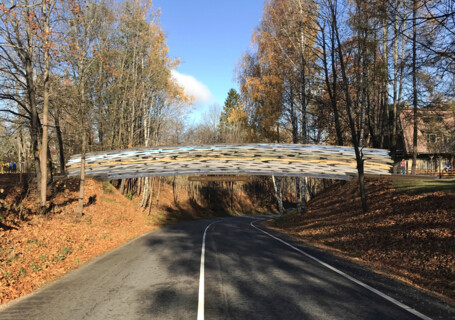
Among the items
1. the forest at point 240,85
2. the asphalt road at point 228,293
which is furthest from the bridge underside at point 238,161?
the asphalt road at point 228,293

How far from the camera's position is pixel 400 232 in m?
10.7

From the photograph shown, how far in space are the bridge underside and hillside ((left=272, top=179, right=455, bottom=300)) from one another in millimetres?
2579

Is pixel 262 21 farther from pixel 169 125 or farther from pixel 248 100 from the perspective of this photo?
pixel 169 125

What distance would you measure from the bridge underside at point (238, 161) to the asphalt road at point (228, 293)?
32.8ft

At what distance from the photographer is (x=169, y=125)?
30562mm

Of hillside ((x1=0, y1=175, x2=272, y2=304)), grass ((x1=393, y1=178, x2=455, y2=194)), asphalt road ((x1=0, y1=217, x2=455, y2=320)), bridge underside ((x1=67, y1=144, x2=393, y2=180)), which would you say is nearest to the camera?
asphalt road ((x1=0, y1=217, x2=455, y2=320))

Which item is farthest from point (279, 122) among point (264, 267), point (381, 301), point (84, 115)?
point (381, 301)

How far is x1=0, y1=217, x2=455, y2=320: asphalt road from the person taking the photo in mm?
4871

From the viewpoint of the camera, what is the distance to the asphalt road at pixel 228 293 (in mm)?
4871

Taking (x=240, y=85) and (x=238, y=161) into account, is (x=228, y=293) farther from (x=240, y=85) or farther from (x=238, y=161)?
(x=240, y=85)

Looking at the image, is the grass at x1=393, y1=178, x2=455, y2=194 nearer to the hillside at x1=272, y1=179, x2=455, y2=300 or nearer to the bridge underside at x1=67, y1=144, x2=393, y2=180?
the hillside at x1=272, y1=179, x2=455, y2=300

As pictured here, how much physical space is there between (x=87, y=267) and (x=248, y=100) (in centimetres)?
2101

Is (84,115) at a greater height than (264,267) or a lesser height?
greater

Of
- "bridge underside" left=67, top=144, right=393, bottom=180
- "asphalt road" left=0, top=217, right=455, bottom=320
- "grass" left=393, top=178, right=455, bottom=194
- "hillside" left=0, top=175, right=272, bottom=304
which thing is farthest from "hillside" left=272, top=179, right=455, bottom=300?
"hillside" left=0, top=175, right=272, bottom=304
